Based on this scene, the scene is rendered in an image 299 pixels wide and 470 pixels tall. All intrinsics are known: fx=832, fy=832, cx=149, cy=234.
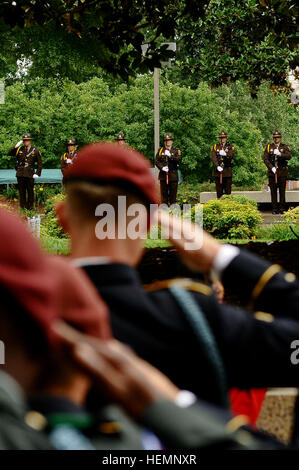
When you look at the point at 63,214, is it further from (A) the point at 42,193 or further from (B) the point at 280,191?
(A) the point at 42,193

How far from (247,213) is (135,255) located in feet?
37.5

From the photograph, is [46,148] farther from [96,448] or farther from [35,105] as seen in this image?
[96,448]

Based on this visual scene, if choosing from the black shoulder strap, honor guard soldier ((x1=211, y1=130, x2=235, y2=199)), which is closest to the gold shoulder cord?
the black shoulder strap

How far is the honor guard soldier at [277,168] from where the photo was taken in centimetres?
2281

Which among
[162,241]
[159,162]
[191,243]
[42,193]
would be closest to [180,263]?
[162,241]

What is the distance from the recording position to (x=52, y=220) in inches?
572

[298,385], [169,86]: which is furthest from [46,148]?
[298,385]

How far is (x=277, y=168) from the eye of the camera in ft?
75.8

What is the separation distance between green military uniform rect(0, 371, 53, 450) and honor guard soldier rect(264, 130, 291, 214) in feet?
71.2

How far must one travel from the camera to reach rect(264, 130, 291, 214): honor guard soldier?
22812mm

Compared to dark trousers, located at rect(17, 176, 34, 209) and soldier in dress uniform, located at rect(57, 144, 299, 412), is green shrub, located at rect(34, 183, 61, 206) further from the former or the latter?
soldier in dress uniform, located at rect(57, 144, 299, 412)

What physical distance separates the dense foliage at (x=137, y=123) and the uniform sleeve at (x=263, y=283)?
2784 centimetres

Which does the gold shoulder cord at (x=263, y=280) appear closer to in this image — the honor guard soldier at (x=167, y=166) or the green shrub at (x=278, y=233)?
the green shrub at (x=278, y=233)

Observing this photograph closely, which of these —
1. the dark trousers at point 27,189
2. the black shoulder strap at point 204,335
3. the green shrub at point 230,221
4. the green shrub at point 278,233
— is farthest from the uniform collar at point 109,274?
the dark trousers at point 27,189
